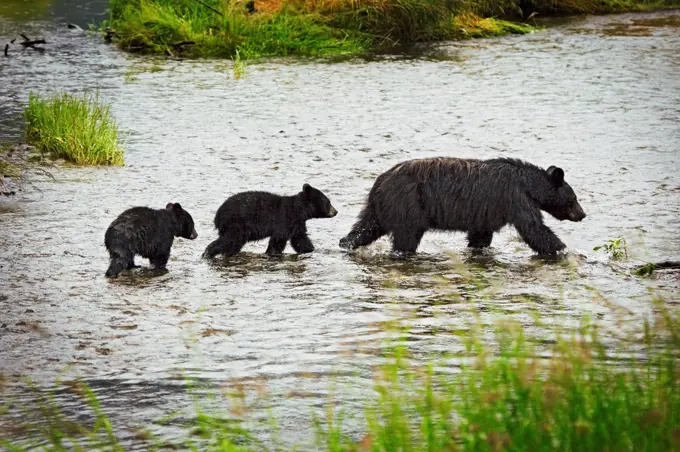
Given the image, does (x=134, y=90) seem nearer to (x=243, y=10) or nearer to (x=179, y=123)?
(x=179, y=123)

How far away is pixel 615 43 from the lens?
21688 millimetres

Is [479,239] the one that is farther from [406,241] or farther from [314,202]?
[314,202]

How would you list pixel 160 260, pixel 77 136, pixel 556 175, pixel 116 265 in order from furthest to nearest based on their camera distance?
pixel 77 136 < pixel 556 175 < pixel 160 260 < pixel 116 265

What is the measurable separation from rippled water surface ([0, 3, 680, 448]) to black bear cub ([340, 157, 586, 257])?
243mm

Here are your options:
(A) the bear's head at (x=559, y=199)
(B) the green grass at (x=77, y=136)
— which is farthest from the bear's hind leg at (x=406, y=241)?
(B) the green grass at (x=77, y=136)

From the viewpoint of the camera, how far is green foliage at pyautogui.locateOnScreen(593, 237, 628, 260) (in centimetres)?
928

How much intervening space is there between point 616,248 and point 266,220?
9.41 ft

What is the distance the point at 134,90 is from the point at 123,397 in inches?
465

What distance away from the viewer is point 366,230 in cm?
977

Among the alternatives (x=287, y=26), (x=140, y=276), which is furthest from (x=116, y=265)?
(x=287, y=26)

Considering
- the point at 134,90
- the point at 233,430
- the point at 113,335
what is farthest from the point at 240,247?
the point at 134,90

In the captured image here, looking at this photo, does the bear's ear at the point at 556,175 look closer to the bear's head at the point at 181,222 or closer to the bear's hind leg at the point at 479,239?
the bear's hind leg at the point at 479,239

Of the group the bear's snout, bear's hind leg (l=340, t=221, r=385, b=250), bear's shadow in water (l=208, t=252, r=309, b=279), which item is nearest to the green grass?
bear's shadow in water (l=208, t=252, r=309, b=279)

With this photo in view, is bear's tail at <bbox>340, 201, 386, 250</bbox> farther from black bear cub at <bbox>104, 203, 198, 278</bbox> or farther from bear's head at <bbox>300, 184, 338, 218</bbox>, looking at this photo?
black bear cub at <bbox>104, 203, 198, 278</bbox>
